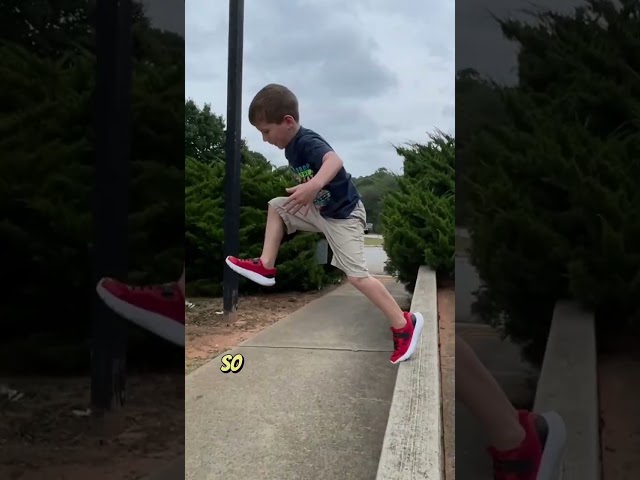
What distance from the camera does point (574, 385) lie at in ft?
2.64

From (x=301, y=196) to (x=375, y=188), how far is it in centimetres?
19

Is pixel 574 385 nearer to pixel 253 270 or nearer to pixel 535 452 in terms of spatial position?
pixel 535 452

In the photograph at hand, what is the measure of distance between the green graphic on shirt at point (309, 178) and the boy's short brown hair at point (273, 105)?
111mm

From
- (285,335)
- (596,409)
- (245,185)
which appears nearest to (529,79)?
(596,409)

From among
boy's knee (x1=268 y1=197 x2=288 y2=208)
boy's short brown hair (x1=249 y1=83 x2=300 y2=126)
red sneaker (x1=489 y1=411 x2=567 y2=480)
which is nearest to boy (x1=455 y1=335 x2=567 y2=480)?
red sneaker (x1=489 y1=411 x2=567 y2=480)

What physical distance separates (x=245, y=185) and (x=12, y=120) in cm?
53

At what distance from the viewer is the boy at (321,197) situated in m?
1.15

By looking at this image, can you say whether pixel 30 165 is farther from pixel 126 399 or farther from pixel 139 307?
pixel 126 399

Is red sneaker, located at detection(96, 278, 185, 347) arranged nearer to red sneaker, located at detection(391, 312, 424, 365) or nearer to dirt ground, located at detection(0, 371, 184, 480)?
dirt ground, located at detection(0, 371, 184, 480)

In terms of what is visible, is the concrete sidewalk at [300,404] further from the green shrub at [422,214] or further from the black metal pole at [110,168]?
the black metal pole at [110,168]

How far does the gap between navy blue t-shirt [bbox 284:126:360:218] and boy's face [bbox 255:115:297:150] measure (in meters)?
0.01

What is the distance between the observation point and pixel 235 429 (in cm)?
125

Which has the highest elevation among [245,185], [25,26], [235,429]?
[25,26]

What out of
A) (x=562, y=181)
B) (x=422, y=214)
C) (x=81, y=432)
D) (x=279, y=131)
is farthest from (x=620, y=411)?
(x=81, y=432)
